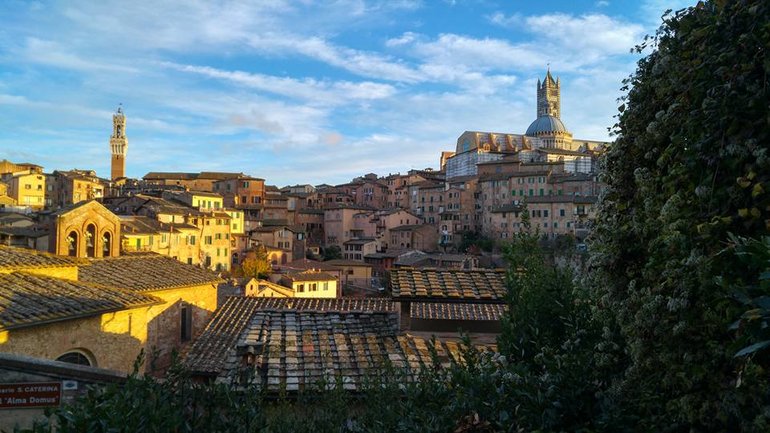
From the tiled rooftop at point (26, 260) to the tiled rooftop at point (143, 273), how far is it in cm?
237

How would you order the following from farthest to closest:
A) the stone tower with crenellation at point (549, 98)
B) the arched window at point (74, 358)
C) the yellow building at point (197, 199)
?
the stone tower with crenellation at point (549, 98) < the yellow building at point (197, 199) < the arched window at point (74, 358)

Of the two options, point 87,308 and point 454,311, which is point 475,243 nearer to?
point 454,311

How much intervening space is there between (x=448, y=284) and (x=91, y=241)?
1639cm

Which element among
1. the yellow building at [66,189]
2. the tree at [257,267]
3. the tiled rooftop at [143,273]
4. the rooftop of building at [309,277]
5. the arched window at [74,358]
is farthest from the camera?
the yellow building at [66,189]

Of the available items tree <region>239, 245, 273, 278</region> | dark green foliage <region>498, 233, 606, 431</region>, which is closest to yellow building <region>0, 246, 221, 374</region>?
dark green foliage <region>498, 233, 606, 431</region>

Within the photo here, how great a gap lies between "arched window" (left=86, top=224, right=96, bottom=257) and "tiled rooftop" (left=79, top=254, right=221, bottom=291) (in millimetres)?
1171

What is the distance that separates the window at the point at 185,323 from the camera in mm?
21128

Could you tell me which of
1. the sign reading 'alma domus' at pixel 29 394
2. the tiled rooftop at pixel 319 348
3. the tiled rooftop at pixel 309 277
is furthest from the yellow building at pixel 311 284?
the sign reading 'alma domus' at pixel 29 394

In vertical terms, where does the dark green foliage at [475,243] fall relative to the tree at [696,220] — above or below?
below

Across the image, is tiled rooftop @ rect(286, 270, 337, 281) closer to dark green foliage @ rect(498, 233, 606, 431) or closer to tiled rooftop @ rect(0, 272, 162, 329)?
tiled rooftop @ rect(0, 272, 162, 329)

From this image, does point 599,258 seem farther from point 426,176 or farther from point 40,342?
point 426,176

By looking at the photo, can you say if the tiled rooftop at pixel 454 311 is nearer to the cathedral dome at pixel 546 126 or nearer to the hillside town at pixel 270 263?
the hillside town at pixel 270 263

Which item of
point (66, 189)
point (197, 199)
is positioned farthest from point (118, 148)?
point (197, 199)

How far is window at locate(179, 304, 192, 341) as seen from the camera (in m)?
21.1
